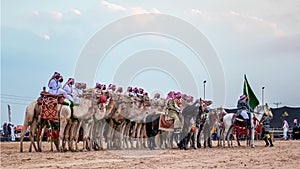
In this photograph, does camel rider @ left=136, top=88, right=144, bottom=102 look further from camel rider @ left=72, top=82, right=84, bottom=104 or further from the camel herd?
camel rider @ left=72, top=82, right=84, bottom=104

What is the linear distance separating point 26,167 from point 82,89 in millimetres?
8581

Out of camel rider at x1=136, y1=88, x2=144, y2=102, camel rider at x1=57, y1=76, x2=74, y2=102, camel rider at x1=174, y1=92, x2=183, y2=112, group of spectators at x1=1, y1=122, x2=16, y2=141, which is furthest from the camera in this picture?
group of spectators at x1=1, y1=122, x2=16, y2=141

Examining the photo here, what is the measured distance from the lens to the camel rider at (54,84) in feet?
64.3

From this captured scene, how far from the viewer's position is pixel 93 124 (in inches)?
818

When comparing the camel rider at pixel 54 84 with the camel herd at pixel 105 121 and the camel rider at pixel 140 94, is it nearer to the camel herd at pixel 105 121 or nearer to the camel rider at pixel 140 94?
the camel herd at pixel 105 121

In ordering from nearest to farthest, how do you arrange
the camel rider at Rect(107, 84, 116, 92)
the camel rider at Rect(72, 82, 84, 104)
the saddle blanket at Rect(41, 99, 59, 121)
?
the saddle blanket at Rect(41, 99, 59, 121)
the camel rider at Rect(72, 82, 84, 104)
the camel rider at Rect(107, 84, 116, 92)

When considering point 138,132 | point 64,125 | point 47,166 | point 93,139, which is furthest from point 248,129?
point 47,166

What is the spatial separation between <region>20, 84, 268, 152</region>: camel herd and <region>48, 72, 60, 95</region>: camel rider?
703 millimetres

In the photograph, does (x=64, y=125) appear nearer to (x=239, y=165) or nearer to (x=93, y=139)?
(x=93, y=139)

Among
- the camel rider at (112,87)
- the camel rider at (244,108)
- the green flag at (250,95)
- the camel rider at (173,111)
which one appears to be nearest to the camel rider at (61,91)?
the camel rider at (112,87)

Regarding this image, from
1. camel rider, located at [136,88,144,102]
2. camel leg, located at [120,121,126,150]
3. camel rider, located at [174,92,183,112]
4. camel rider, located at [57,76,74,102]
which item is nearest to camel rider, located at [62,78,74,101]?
camel rider, located at [57,76,74,102]

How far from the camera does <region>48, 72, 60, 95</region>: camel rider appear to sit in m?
19.6

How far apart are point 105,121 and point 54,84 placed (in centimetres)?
287

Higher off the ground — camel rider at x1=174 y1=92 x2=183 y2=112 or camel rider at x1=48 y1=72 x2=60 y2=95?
camel rider at x1=48 y1=72 x2=60 y2=95
